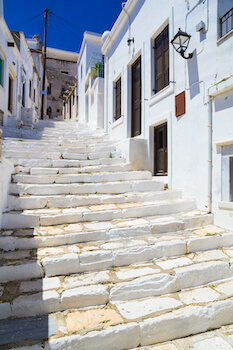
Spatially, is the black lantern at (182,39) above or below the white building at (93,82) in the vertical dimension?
below

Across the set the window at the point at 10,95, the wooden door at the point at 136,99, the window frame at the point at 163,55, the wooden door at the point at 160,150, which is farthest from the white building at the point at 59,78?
the wooden door at the point at 160,150

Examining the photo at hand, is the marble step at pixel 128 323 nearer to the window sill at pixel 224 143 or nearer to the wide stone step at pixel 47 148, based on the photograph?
the window sill at pixel 224 143

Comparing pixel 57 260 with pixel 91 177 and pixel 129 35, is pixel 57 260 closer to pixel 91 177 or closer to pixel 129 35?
pixel 91 177

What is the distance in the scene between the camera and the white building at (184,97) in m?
4.19

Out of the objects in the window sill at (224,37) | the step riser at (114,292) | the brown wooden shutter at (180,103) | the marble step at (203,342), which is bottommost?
the marble step at (203,342)

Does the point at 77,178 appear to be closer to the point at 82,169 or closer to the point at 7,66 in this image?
the point at 82,169

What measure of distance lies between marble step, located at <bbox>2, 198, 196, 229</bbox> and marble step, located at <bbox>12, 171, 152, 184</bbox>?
39.9 inches

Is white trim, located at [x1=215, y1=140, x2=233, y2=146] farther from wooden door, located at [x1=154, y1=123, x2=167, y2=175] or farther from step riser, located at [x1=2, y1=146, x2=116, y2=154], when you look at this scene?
step riser, located at [x1=2, y1=146, x2=116, y2=154]

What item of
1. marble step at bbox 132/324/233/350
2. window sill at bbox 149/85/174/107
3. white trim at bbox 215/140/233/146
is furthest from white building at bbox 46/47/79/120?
marble step at bbox 132/324/233/350

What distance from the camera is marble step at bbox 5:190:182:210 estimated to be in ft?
14.0

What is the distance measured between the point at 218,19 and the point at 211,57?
664mm

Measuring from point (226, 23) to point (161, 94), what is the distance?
2.20 metres

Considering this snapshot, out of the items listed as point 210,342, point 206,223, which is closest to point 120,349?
point 210,342

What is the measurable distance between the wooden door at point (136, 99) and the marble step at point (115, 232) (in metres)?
4.40
